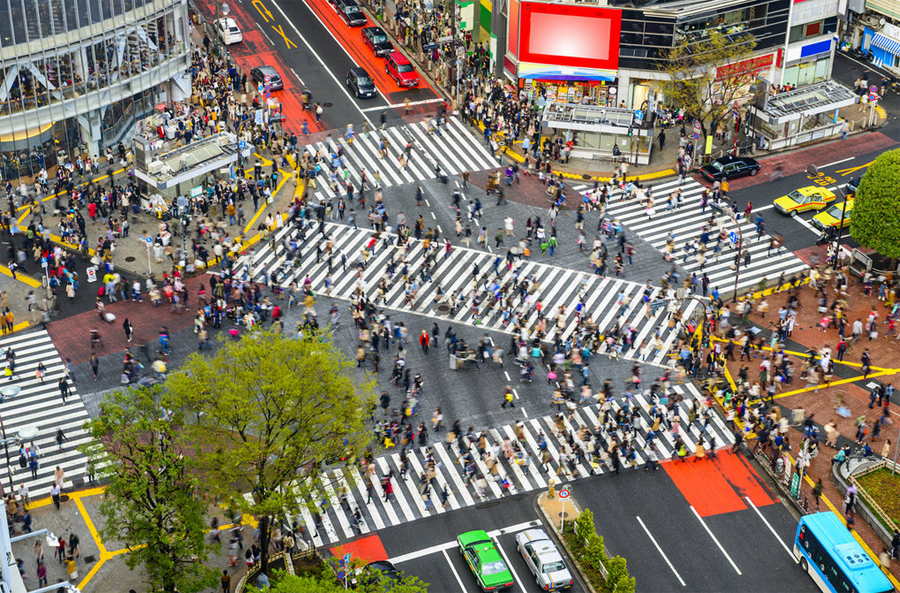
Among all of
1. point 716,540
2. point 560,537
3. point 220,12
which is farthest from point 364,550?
point 220,12

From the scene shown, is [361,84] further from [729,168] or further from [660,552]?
[660,552]

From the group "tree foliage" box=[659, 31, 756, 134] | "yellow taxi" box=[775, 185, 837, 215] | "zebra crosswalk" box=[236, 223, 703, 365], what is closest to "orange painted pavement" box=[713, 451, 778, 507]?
"zebra crosswalk" box=[236, 223, 703, 365]

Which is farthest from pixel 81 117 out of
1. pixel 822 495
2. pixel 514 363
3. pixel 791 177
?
pixel 822 495

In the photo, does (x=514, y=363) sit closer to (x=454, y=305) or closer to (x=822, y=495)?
(x=454, y=305)

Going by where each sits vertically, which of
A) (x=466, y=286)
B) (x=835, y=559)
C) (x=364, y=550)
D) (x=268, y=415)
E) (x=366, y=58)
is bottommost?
(x=364, y=550)

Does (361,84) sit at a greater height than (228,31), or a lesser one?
lesser

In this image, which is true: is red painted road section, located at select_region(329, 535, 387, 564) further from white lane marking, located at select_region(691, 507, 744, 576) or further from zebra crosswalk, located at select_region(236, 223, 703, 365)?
zebra crosswalk, located at select_region(236, 223, 703, 365)
